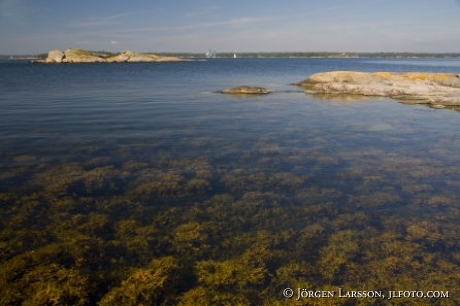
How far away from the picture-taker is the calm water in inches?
275

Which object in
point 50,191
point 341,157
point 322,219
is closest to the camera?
point 322,219

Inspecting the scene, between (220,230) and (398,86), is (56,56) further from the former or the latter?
(220,230)

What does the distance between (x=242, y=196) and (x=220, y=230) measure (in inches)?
81.4

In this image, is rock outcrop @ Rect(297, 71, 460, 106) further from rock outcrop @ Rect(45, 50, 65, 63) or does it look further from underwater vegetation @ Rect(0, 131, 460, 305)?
rock outcrop @ Rect(45, 50, 65, 63)

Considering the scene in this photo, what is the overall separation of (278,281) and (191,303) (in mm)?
1726

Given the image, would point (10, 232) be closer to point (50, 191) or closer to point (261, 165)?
point (50, 191)

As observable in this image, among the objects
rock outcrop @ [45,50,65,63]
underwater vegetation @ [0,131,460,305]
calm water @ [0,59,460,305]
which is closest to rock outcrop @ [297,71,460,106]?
calm water @ [0,59,460,305]

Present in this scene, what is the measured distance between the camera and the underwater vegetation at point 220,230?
6246mm

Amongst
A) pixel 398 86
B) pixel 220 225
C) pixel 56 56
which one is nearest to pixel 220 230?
pixel 220 225

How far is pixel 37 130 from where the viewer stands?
18.5 meters

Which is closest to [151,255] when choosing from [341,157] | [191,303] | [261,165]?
[191,303]

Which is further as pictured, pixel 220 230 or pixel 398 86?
pixel 398 86

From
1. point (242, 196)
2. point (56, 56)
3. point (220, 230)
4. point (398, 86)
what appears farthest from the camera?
point (56, 56)

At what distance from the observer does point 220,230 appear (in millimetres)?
8219
